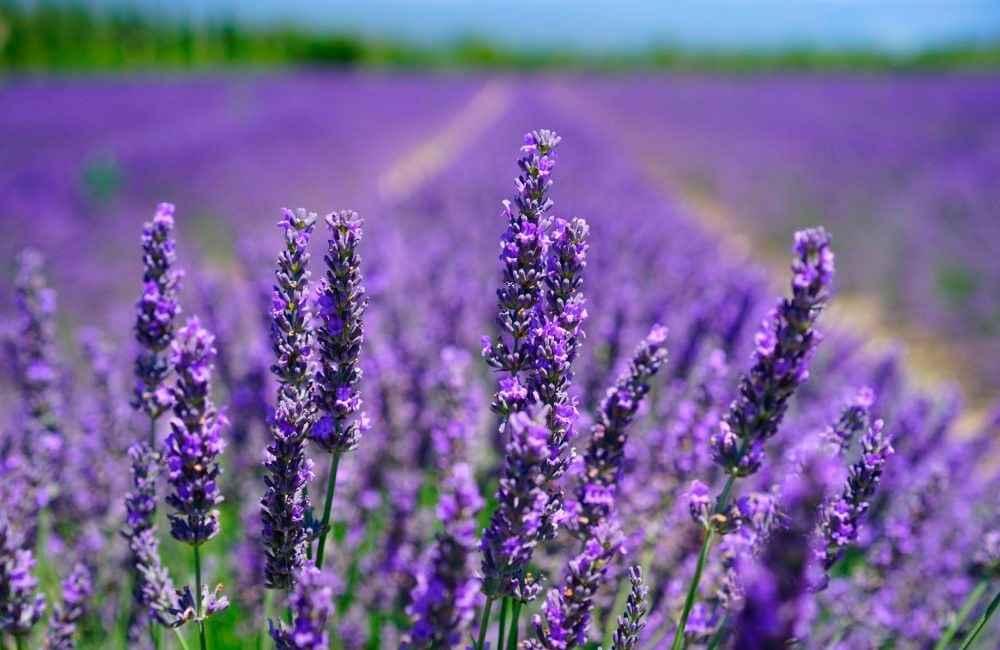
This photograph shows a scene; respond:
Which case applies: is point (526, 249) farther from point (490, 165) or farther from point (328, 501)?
point (490, 165)

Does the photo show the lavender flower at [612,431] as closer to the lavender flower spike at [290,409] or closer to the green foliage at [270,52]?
the lavender flower spike at [290,409]

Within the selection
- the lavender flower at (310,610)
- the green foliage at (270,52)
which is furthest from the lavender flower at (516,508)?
the green foliage at (270,52)

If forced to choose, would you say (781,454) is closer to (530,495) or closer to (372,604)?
(372,604)

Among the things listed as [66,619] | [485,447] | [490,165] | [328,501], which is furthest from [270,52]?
[328,501]

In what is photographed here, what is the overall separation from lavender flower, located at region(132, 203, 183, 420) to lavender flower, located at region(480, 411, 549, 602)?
0.55 meters

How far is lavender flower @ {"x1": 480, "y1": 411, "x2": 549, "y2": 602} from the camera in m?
0.90

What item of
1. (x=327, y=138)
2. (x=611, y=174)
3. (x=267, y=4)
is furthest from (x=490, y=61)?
(x=267, y=4)

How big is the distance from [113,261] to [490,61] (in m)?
51.7

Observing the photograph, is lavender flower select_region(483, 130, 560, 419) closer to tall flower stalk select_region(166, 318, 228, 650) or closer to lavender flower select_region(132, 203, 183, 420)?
tall flower stalk select_region(166, 318, 228, 650)

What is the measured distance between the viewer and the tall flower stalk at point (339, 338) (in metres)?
1.04

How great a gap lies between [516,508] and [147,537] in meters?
0.63

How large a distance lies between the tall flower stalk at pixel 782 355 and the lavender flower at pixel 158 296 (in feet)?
2.84

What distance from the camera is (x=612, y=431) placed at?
118cm

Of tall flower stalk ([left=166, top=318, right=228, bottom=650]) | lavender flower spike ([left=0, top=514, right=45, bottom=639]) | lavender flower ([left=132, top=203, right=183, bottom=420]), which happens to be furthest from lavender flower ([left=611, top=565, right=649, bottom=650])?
lavender flower spike ([left=0, top=514, right=45, bottom=639])
